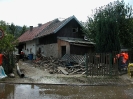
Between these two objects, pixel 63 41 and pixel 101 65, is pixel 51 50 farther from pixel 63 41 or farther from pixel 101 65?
pixel 101 65

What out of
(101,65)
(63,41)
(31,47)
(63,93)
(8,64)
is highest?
(63,41)

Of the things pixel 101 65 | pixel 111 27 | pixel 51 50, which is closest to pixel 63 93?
pixel 101 65

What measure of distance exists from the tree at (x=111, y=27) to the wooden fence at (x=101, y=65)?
6.87 m

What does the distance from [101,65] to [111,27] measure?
815 cm

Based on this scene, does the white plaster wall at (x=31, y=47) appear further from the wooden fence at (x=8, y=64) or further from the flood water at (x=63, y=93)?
the flood water at (x=63, y=93)

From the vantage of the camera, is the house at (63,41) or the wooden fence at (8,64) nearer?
the wooden fence at (8,64)

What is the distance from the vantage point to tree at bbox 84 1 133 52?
20.7 m

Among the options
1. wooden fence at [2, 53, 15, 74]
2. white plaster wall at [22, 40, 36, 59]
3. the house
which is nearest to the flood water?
wooden fence at [2, 53, 15, 74]

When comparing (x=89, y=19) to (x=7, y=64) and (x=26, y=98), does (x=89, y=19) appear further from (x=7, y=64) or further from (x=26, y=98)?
(x=26, y=98)

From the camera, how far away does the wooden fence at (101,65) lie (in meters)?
13.8

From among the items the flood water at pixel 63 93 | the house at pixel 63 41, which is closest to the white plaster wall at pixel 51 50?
the house at pixel 63 41

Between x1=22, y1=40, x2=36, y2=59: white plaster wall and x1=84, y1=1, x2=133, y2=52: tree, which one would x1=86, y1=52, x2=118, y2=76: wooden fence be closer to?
x1=84, y1=1, x2=133, y2=52: tree

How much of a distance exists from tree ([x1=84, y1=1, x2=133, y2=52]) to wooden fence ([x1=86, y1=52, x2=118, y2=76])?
6.87 metres

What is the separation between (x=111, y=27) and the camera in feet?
68.4
